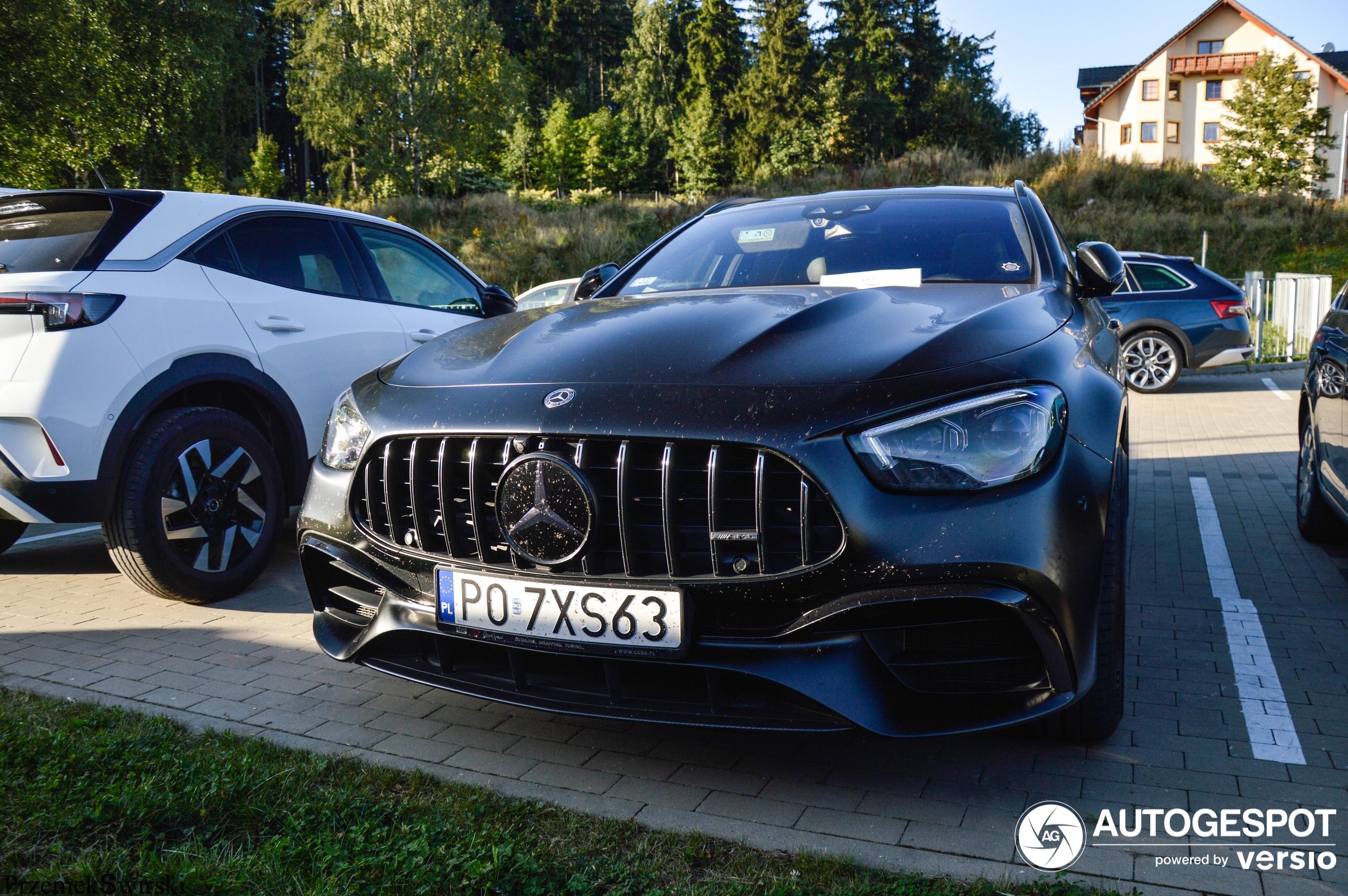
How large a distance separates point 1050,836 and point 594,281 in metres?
2.73

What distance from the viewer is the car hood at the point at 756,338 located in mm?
2439

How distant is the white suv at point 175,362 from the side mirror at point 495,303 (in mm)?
628

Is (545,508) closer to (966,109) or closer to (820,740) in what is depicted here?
(820,740)

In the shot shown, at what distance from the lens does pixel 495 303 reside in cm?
578

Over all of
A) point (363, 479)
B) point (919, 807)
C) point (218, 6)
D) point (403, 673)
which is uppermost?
point (218, 6)

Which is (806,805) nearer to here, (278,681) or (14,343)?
(278,681)

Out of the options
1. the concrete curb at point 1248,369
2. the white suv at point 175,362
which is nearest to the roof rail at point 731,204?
the white suv at point 175,362

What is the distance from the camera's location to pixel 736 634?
232 cm

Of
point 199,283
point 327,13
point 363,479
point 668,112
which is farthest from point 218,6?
point 363,479

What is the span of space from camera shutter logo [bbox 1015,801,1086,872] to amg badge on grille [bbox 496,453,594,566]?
125 centimetres

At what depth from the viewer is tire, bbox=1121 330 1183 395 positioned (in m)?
11.8

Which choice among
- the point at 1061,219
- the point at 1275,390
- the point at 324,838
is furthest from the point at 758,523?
the point at 1061,219

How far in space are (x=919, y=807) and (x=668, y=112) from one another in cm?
6159

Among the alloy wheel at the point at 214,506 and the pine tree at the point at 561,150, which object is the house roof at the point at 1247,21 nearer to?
the pine tree at the point at 561,150
